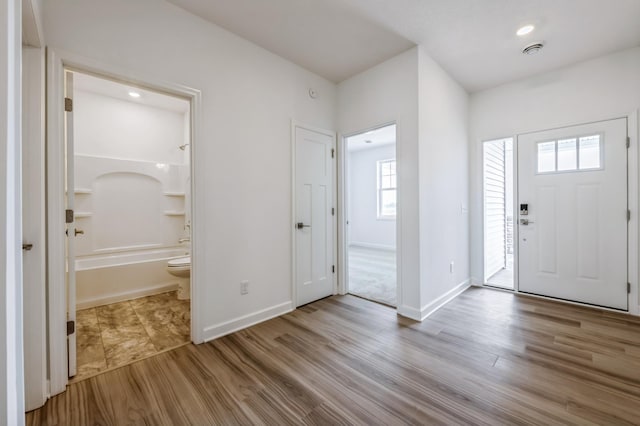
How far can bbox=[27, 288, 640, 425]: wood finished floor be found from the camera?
1484 millimetres

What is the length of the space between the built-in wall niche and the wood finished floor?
7.79 ft

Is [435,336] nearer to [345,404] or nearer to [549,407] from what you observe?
[549,407]

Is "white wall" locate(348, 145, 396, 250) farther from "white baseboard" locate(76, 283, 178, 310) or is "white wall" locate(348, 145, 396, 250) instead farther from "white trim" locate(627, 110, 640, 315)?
"white baseboard" locate(76, 283, 178, 310)

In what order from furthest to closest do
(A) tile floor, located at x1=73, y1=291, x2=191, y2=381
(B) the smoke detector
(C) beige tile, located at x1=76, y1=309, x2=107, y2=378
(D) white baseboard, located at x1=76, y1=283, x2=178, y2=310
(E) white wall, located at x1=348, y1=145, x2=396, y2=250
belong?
1. (E) white wall, located at x1=348, y1=145, x2=396, y2=250
2. (D) white baseboard, located at x1=76, y1=283, x2=178, y2=310
3. (B) the smoke detector
4. (A) tile floor, located at x1=73, y1=291, x2=191, y2=381
5. (C) beige tile, located at x1=76, y1=309, x2=107, y2=378

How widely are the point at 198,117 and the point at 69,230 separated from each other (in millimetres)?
1202

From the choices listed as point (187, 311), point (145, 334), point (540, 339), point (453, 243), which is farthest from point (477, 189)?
point (145, 334)

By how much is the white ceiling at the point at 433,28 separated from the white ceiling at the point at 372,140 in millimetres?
2727

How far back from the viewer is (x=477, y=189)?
3713mm

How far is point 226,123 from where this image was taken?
2.40 m

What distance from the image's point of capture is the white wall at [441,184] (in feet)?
9.02

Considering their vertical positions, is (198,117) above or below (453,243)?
above

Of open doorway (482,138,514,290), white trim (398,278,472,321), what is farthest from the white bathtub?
open doorway (482,138,514,290)

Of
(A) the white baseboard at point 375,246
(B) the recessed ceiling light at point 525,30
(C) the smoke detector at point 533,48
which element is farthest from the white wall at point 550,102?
(A) the white baseboard at point 375,246

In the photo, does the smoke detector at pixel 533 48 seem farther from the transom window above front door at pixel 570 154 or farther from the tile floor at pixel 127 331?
the tile floor at pixel 127 331
